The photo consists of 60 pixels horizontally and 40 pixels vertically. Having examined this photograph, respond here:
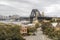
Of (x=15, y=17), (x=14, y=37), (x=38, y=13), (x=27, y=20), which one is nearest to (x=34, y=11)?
(x=38, y=13)

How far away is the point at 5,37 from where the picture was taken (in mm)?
29766

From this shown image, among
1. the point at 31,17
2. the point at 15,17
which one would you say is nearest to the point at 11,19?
the point at 15,17

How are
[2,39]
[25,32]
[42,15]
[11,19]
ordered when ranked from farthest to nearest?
1. [42,15]
2. [11,19]
3. [25,32]
4. [2,39]

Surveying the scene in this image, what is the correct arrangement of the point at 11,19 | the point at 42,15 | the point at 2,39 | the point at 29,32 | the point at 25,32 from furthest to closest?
the point at 42,15, the point at 11,19, the point at 29,32, the point at 25,32, the point at 2,39

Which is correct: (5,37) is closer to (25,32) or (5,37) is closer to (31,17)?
(25,32)

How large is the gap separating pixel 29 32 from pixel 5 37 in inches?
1727

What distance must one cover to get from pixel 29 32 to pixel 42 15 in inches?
2213

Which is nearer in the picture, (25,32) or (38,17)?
(25,32)

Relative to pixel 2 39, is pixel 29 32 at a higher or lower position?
lower

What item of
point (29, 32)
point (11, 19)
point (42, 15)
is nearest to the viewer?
point (29, 32)

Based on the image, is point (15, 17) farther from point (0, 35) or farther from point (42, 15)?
point (0, 35)

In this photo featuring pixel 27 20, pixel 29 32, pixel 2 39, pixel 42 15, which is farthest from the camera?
pixel 42 15

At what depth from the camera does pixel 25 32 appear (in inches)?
2672

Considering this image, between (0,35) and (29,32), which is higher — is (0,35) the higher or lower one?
the higher one
